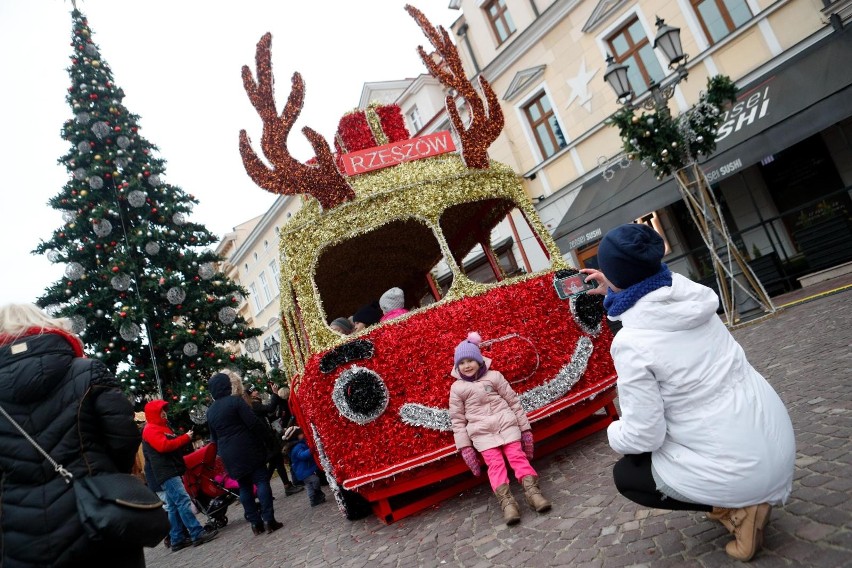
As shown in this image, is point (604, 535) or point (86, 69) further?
point (86, 69)

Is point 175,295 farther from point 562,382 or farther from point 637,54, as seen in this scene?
point 637,54

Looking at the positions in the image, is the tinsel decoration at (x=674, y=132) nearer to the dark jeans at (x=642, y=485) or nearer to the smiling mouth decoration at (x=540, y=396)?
the smiling mouth decoration at (x=540, y=396)

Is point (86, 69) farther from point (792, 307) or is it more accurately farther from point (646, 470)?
point (792, 307)

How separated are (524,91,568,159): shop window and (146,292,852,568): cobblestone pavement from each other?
376 inches

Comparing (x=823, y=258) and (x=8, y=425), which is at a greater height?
(x=8, y=425)

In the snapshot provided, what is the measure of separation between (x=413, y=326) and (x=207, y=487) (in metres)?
5.09

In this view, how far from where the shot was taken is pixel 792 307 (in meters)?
7.96

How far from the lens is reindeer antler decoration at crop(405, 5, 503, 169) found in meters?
4.88

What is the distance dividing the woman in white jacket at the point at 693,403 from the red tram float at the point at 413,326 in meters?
2.09

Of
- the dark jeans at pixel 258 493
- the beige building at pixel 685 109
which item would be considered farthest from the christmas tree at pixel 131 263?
the beige building at pixel 685 109

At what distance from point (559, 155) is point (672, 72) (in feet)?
11.0

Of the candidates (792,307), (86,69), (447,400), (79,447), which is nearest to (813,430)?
(447,400)

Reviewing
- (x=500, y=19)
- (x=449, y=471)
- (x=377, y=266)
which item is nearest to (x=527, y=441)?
(x=449, y=471)

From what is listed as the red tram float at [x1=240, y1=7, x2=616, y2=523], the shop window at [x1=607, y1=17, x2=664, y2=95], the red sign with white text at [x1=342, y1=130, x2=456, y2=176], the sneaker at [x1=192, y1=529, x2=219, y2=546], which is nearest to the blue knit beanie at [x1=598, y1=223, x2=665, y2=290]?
the red tram float at [x1=240, y1=7, x2=616, y2=523]
